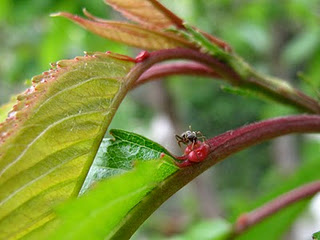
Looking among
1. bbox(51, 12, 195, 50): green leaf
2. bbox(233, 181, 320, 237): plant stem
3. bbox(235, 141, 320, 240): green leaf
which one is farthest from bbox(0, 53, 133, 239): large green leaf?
bbox(235, 141, 320, 240): green leaf

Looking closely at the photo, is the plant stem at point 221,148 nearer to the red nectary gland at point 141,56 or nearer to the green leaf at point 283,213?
the red nectary gland at point 141,56

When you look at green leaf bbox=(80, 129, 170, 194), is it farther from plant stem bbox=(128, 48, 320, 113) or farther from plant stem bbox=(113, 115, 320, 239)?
plant stem bbox=(128, 48, 320, 113)

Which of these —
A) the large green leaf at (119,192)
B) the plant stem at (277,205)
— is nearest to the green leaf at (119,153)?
the large green leaf at (119,192)

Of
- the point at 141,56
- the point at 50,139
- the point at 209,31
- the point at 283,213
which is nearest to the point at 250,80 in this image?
the point at 141,56

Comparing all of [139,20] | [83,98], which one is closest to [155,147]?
[83,98]

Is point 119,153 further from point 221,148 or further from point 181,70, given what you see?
point 181,70
